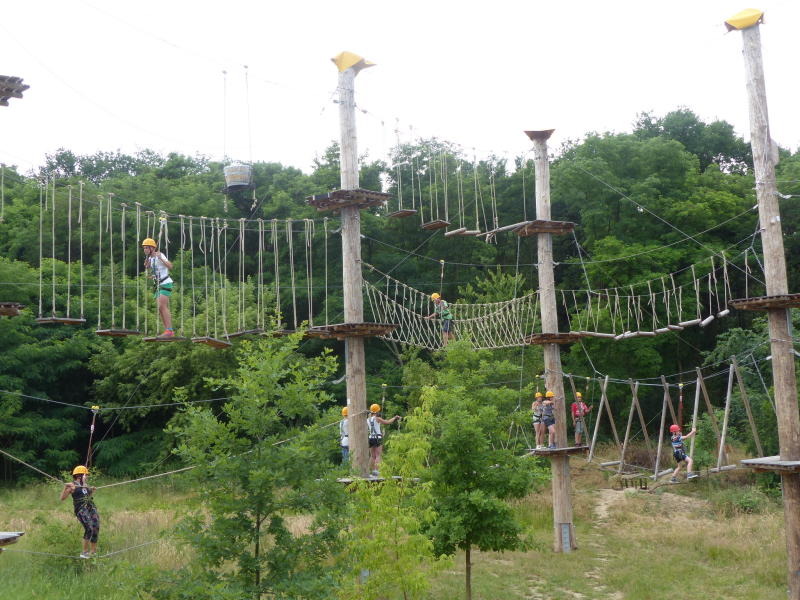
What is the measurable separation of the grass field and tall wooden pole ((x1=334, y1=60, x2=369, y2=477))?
259 centimetres

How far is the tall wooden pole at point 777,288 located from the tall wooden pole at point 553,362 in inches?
176

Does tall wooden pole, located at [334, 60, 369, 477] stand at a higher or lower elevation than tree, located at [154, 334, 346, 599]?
higher

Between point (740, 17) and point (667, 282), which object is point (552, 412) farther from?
point (667, 282)

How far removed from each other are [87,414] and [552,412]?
15.1 meters

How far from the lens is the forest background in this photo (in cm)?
2255

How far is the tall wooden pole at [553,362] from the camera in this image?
14.9 metres

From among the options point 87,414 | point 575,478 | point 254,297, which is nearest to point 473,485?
point 575,478

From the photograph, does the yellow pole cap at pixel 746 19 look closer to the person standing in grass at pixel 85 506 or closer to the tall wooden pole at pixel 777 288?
the tall wooden pole at pixel 777 288

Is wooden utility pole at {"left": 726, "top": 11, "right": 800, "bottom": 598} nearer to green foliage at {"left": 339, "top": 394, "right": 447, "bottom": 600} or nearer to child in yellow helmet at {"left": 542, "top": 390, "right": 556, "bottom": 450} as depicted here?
green foliage at {"left": 339, "top": 394, "right": 447, "bottom": 600}

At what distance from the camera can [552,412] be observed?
49.6 feet

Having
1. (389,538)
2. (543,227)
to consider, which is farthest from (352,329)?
(543,227)

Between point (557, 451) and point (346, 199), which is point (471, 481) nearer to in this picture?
point (557, 451)

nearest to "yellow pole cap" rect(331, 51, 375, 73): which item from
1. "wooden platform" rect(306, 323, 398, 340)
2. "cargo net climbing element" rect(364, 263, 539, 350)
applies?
"cargo net climbing element" rect(364, 263, 539, 350)

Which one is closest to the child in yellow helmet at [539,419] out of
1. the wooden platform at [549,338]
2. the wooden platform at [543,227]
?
the wooden platform at [549,338]
